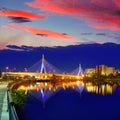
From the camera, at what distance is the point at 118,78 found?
14388 centimetres

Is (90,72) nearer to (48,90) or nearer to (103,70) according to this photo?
(103,70)

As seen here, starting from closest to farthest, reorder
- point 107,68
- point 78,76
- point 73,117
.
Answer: point 73,117 → point 78,76 → point 107,68

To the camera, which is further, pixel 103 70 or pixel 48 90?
pixel 103 70

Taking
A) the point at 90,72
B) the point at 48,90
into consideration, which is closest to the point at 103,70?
the point at 90,72

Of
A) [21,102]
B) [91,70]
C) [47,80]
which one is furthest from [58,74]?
[21,102]

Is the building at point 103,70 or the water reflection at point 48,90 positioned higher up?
the building at point 103,70

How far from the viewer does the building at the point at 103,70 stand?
15625 centimetres

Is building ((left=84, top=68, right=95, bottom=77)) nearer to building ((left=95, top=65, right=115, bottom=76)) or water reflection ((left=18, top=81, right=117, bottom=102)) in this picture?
building ((left=95, top=65, right=115, bottom=76))

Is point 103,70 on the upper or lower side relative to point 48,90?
upper

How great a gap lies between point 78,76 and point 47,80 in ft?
96.6

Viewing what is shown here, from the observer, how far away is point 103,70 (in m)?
160

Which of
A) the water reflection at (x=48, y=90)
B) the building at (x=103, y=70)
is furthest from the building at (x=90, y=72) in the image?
the water reflection at (x=48, y=90)

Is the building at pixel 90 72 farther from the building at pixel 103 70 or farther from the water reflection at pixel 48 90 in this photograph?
the water reflection at pixel 48 90

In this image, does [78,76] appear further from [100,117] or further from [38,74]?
[100,117]
